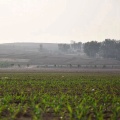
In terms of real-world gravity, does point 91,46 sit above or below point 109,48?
above

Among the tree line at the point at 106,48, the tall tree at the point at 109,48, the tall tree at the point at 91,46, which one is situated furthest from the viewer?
the tall tree at the point at 91,46

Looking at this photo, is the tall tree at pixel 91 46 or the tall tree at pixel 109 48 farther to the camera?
the tall tree at pixel 91 46

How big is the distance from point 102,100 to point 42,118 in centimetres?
570

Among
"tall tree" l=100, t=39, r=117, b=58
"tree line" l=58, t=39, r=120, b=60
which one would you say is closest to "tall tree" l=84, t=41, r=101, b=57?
"tree line" l=58, t=39, r=120, b=60

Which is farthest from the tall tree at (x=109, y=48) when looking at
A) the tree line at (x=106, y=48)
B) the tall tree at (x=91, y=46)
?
the tall tree at (x=91, y=46)

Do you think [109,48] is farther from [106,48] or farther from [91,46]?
[91,46]

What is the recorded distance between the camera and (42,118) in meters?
10.5

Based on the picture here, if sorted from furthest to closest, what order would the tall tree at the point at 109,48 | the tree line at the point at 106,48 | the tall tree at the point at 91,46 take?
the tall tree at the point at 91,46
the tall tree at the point at 109,48
the tree line at the point at 106,48

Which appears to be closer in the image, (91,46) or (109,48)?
(91,46)

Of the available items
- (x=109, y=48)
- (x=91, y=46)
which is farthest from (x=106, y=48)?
(x=91, y=46)

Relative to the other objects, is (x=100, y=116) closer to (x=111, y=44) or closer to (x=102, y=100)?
(x=102, y=100)

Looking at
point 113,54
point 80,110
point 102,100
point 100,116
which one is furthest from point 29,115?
point 113,54

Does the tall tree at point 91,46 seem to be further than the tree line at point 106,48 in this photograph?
Yes

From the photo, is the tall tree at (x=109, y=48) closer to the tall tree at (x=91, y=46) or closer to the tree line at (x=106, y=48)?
the tree line at (x=106, y=48)
